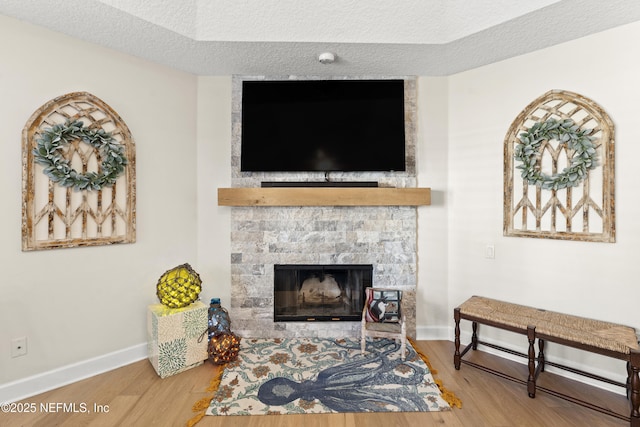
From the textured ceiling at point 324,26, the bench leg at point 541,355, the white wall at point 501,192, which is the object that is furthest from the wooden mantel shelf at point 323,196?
the bench leg at point 541,355

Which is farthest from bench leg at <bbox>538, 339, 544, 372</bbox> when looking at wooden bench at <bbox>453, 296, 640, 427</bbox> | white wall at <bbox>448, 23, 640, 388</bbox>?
white wall at <bbox>448, 23, 640, 388</bbox>

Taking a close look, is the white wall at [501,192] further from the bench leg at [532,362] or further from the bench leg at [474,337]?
the bench leg at [532,362]

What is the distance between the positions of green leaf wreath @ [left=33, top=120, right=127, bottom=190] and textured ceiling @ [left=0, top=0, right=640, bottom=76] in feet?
2.17

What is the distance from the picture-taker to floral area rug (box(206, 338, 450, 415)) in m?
1.94

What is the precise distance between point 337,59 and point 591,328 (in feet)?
8.35

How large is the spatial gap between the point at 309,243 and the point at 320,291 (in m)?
0.47

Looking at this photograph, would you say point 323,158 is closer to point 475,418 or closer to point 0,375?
point 475,418

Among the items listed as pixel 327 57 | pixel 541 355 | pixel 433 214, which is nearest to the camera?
pixel 541 355

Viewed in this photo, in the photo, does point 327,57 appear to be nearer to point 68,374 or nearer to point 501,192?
point 501,192

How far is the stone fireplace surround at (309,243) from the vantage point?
9.46ft

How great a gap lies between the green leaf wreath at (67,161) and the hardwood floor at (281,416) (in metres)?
1.38

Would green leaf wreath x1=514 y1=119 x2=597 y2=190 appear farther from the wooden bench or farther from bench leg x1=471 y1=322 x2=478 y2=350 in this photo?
bench leg x1=471 y1=322 x2=478 y2=350

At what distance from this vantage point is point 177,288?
7.72 ft

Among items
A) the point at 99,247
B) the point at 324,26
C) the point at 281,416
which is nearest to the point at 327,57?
the point at 324,26
